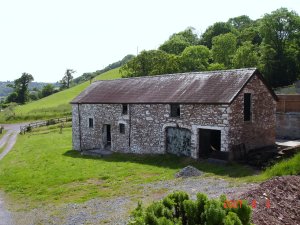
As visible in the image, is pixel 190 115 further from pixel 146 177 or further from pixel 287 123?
pixel 287 123

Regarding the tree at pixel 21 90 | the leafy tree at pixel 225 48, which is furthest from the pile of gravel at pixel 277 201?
the tree at pixel 21 90

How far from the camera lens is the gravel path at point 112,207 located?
12.2 m

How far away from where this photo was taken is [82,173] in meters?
20.4

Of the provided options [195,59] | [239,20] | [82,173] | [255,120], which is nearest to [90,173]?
[82,173]

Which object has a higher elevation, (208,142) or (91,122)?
(91,122)

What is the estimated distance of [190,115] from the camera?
69.4 feet

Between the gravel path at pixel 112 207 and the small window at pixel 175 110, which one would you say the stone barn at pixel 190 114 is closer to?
the small window at pixel 175 110

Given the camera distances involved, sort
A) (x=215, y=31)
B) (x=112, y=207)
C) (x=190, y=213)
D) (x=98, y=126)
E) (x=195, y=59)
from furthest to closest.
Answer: (x=215, y=31) < (x=195, y=59) < (x=98, y=126) < (x=112, y=207) < (x=190, y=213)

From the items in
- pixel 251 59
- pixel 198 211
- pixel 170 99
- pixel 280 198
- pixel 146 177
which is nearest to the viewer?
pixel 198 211

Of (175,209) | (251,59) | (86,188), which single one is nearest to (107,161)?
(86,188)

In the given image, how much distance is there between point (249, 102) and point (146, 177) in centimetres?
808

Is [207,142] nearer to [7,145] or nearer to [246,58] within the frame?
[7,145]

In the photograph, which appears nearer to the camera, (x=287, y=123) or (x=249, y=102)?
(x=249, y=102)

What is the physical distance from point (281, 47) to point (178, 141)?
3376 cm
